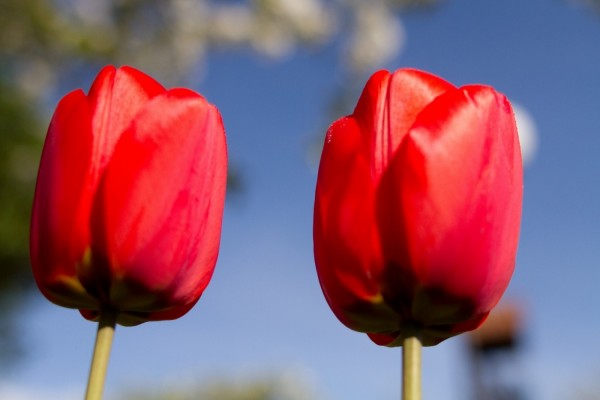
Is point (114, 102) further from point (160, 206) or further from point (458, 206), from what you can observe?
point (458, 206)

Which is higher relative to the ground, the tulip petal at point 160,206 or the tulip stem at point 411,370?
the tulip petal at point 160,206

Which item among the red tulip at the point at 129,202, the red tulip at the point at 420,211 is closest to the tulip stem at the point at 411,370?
the red tulip at the point at 420,211

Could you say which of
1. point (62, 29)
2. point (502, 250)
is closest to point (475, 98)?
point (502, 250)

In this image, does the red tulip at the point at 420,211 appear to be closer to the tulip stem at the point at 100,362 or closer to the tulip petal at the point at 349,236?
the tulip petal at the point at 349,236

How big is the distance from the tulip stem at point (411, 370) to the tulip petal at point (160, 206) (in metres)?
0.13

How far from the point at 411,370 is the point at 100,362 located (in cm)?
15

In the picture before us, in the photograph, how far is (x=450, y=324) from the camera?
18.4 inches

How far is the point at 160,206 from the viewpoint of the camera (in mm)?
450

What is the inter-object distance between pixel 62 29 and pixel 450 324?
4042mm

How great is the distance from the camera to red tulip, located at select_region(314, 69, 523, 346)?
1.42 ft

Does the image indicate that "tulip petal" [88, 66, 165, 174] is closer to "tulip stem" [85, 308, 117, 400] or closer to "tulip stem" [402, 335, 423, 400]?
"tulip stem" [85, 308, 117, 400]

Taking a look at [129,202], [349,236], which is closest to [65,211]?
[129,202]

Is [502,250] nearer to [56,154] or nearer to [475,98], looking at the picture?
[475,98]

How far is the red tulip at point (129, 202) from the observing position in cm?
45
